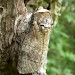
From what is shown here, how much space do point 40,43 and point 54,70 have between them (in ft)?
5.97

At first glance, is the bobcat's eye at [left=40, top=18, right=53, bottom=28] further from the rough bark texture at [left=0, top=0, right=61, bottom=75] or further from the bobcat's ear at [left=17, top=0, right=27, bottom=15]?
the bobcat's ear at [left=17, top=0, right=27, bottom=15]

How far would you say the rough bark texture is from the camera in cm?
90

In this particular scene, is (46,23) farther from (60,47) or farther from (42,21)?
(60,47)

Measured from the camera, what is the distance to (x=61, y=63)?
10.2ft

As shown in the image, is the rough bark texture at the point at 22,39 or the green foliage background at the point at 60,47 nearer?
the rough bark texture at the point at 22,39

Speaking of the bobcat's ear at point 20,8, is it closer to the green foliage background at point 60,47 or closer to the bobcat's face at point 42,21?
the bobcat's face at point 42,21

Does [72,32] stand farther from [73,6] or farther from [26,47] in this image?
[26,47]

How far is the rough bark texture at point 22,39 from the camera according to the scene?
90 cm

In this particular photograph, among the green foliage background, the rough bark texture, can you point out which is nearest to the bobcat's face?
the rough bark texture

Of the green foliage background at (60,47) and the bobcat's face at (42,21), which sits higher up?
the bobcat's face at (42,21)

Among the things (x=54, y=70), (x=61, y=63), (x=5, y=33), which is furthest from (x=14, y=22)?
(x=61, y=63)

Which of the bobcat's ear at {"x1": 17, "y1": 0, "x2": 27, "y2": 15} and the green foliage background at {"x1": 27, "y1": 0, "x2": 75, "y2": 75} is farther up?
the bobcat's ear at {"x1": 17, "y1": 0, "x2": 27, "y2": 15}

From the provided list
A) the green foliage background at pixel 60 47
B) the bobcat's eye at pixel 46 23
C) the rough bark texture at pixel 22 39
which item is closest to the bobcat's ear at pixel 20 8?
the rough bark texture at pixel 22 39

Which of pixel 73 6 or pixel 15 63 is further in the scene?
pixel 73 6
